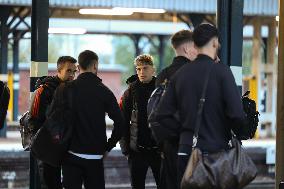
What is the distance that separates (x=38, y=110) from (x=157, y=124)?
2.06 m

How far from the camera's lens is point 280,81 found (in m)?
5.90

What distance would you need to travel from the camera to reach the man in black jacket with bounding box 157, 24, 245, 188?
4.64 metres

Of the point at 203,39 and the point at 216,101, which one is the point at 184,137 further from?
the point at 203,39

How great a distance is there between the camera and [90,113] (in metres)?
5.78

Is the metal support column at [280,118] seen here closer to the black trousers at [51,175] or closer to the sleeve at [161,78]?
the sleeve at [161,78]

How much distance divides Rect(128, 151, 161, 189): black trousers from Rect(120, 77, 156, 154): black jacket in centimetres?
8

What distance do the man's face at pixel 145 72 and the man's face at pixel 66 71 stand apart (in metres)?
0.69

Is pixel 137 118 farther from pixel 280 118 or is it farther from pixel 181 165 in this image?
pixel 181 165

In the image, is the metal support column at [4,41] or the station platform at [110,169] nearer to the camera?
the station platform at [110,169]

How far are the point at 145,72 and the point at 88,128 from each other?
1331mm

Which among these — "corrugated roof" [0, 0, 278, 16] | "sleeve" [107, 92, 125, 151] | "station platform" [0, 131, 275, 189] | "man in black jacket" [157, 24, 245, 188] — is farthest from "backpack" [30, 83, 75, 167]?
"corrugated roof" [0, 0, 278, 16]

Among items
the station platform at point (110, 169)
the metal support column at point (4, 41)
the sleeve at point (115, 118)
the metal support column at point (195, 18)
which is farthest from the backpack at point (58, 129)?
the metal support column at point (4, 41)

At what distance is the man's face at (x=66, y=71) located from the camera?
6.72 metres

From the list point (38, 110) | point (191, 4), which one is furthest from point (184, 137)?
point (191, 4)
